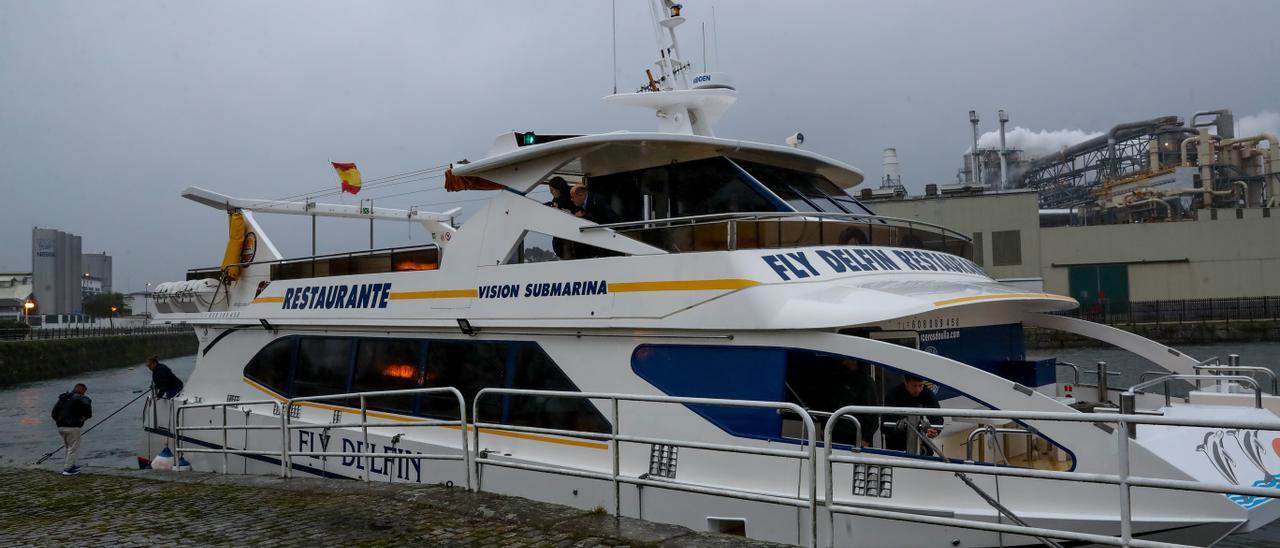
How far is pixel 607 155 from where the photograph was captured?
831cm

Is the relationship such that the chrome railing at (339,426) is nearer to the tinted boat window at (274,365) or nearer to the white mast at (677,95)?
the tinted boat window at (274,365)

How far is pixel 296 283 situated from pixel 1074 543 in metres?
8.94

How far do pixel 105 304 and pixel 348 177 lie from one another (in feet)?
286

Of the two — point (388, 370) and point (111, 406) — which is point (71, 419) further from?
point (111, 406)

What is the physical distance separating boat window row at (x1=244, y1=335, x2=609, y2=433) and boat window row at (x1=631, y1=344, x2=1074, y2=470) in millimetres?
937

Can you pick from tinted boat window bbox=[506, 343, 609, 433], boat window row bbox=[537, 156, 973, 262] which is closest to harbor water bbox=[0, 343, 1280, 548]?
boat window row bbox=[537, 156, 973, 262]

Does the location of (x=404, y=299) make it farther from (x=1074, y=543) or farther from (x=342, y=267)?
(x=1074, y=543)

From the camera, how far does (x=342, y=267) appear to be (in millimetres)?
10547

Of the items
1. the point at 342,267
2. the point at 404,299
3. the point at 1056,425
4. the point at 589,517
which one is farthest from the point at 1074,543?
the point at 342,267

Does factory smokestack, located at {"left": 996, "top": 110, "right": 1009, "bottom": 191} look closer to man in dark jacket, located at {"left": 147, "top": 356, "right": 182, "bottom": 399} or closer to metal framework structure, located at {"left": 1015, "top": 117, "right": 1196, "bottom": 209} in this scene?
metal framework structure, located at {"left": 1015, "top": 117, "right": 1196, "bottom": 209}

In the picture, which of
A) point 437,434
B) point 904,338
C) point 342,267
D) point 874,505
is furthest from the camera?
point 342,267

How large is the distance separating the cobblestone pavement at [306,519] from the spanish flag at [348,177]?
22.9 ft

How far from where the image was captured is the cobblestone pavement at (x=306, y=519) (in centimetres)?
518

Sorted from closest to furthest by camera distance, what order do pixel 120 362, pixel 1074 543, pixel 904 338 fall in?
pixel 1074 543
pixel 904 338
pixel 120 362
